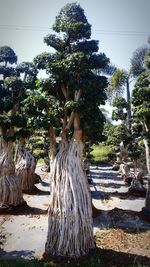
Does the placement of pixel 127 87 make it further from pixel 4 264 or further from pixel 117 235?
pixel 4 264

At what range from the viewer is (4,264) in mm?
11578

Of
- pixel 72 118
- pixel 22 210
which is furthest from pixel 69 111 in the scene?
pixel 22 210

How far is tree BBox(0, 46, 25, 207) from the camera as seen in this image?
63.6ft

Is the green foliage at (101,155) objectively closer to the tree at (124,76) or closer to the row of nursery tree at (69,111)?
the tree at (124,76)

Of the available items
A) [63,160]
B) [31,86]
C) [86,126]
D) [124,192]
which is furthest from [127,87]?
[63,160]

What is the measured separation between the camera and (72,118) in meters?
14.2

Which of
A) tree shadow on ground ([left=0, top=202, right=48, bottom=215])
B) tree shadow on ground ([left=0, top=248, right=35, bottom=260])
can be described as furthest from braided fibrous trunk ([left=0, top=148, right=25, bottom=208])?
tree shadow on ground ([left=0, top=248, right=35, bottom=260])

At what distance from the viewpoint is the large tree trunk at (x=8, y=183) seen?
19.7 m

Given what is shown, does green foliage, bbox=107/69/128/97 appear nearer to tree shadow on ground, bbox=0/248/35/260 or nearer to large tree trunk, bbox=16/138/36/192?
large tree trunk, bbox=16/138/36/192

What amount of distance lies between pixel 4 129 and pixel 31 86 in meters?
3.37

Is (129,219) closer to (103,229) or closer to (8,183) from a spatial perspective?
(103,229)

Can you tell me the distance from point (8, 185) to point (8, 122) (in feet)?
13.7

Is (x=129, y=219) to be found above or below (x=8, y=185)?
below

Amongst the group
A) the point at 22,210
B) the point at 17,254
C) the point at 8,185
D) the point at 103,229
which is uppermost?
the point at 8,185
